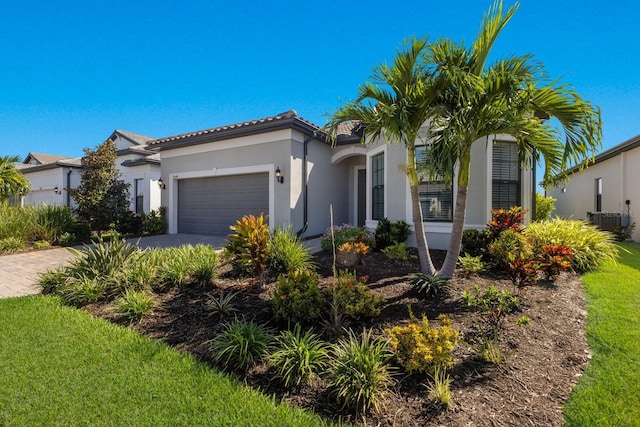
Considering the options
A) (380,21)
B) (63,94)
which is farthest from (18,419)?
(63,94)

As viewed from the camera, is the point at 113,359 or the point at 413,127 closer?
the point at 113,359

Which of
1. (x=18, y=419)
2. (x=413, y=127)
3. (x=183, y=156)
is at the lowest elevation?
(x=18, y=419)

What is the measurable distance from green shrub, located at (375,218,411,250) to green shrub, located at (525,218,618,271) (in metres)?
2.85

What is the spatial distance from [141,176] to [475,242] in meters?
17.1

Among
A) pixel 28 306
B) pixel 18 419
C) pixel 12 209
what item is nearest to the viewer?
pixel 18 419

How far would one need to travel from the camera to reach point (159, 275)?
535 centimetres

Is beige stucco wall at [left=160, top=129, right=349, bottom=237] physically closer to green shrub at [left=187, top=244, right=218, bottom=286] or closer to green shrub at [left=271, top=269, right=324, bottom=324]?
green shrub at [left=187, top=244, right=218, bottom=286]

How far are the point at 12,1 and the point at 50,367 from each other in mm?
8688

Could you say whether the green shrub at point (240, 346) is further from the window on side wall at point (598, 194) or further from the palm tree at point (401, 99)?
the window on side wall at point (598, 194)

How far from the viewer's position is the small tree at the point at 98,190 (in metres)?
11.0

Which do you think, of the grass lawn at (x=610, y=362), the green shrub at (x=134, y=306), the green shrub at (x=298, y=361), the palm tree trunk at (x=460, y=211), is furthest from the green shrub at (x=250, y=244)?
the grass lawn at (x=610, y=362)

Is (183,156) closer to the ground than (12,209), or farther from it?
farther from it

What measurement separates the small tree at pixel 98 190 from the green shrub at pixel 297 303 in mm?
10595

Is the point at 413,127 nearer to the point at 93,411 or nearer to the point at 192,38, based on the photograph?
the point at 93,411
